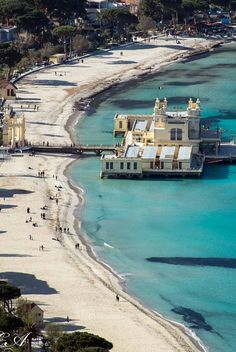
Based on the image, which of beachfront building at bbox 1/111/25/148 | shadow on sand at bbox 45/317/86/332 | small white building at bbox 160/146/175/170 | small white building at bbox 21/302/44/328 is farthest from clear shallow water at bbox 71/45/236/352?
small white building at bbox 21/302/44/328

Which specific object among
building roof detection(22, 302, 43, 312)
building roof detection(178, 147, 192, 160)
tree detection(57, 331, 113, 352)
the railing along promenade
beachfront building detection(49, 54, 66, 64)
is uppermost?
tree detection(57, 331, 113, 352)

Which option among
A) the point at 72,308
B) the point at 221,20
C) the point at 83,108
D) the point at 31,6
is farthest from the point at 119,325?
the point at 221,20

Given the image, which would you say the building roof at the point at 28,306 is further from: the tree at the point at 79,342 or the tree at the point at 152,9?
the tree at the point at 152,9

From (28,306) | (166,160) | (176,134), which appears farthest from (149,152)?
(28,306)

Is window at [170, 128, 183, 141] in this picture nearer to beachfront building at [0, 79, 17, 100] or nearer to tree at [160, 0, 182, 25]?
beachfront building at [0, 79, 17, 100]

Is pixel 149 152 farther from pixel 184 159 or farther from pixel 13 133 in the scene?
pixel 13 133

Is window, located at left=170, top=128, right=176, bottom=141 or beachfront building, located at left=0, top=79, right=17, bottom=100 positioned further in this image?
beachfront building, located at left=0, top=79, right=17, bottom=100

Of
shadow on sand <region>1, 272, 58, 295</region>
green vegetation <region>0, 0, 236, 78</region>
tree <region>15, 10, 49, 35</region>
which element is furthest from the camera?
tree <region>15, 10, 49, 35</region>

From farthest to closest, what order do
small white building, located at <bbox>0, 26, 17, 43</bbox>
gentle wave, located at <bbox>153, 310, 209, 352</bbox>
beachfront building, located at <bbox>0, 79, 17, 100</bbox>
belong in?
small white building, located at <bbox>0, 26, 17, 43</bbox>
beachfront building, located at <bbox>0, 79, 17, 100</bbox>
gentle wave, located at <bbox>153, 310, 209, 352</bbox>
